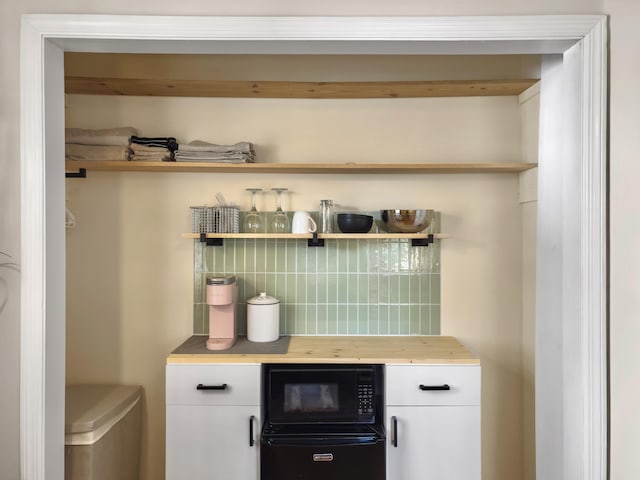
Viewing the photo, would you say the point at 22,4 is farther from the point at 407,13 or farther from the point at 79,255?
the point at 79,255

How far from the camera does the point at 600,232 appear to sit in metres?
1.37

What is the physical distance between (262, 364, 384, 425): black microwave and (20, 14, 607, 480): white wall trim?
953 millimetres

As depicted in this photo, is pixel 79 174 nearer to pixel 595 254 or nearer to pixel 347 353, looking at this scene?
pixel 347 353

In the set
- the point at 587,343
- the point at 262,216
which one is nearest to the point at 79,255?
the point at 262,216

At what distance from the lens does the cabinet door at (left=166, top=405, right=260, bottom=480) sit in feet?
6.93

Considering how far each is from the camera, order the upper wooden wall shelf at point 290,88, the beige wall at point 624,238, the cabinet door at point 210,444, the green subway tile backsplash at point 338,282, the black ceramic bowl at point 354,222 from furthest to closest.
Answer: the green subway tile backsplash at point 338,282, the black ceramic bowl at point 354,222, the upper wooden wall shelf at point 290,88, the cabinet door at point 210,444, the beige wall at point 624,238

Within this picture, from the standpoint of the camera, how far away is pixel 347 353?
87.2 inches

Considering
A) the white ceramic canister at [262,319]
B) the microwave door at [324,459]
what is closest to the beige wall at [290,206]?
the white ceramic canister at [262,319]

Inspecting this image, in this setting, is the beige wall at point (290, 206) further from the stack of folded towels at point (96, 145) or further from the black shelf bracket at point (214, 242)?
the stack of folded towels at point (96, 145)

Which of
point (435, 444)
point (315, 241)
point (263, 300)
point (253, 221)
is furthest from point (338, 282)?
point (435, 444)

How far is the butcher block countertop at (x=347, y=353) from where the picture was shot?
2.13 metres

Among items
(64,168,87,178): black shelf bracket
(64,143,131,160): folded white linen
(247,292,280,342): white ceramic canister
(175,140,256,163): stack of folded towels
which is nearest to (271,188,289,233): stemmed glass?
(175,140,256,163): stack of folded towels

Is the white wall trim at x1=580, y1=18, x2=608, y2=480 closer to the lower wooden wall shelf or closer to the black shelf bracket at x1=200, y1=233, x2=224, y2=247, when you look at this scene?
the lower wooden wall shelf

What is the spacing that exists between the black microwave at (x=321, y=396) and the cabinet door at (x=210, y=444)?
0.13 meters
